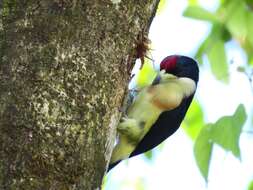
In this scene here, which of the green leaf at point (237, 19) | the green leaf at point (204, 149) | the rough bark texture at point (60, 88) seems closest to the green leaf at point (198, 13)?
the green leaf at point (237, 19)

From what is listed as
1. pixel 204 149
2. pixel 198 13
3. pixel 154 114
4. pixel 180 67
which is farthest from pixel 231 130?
pixel 198 13

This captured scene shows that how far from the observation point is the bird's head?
268 cm

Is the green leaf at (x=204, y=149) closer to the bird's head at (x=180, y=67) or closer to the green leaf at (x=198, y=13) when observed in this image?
the bird's head at (x=180, y=67)

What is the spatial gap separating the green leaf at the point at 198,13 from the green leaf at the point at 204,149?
0.51 meters

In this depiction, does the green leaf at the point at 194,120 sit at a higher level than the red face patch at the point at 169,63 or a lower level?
lower

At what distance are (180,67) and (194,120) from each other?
1.63 ft

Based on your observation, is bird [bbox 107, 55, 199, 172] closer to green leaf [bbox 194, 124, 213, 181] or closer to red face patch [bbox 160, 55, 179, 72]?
red face patch [bbox 160, 55, 179, 72]

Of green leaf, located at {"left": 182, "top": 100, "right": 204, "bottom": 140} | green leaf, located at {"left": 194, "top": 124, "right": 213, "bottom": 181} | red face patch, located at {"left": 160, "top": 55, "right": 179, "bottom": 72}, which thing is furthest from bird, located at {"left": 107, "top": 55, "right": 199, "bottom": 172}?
green leaf, located at {"left": 182, "top": 100, "right": 204, "bottom": 140}

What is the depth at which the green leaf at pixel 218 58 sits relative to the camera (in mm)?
2789

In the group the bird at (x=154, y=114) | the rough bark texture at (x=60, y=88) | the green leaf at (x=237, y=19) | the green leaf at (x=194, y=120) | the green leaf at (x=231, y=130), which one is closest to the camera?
the rough bark texture at (x=60, y=88)

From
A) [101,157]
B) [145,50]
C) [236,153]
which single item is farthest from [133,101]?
[101,157]

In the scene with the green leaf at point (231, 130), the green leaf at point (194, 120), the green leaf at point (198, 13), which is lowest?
the green leaf at point (194, 120)

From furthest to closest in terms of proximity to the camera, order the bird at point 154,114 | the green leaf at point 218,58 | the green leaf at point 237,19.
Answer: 1. the green leaf at point 218,58
2. the green leaf at point 237,19
3. the bird at point 154,114

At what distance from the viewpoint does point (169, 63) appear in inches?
105
